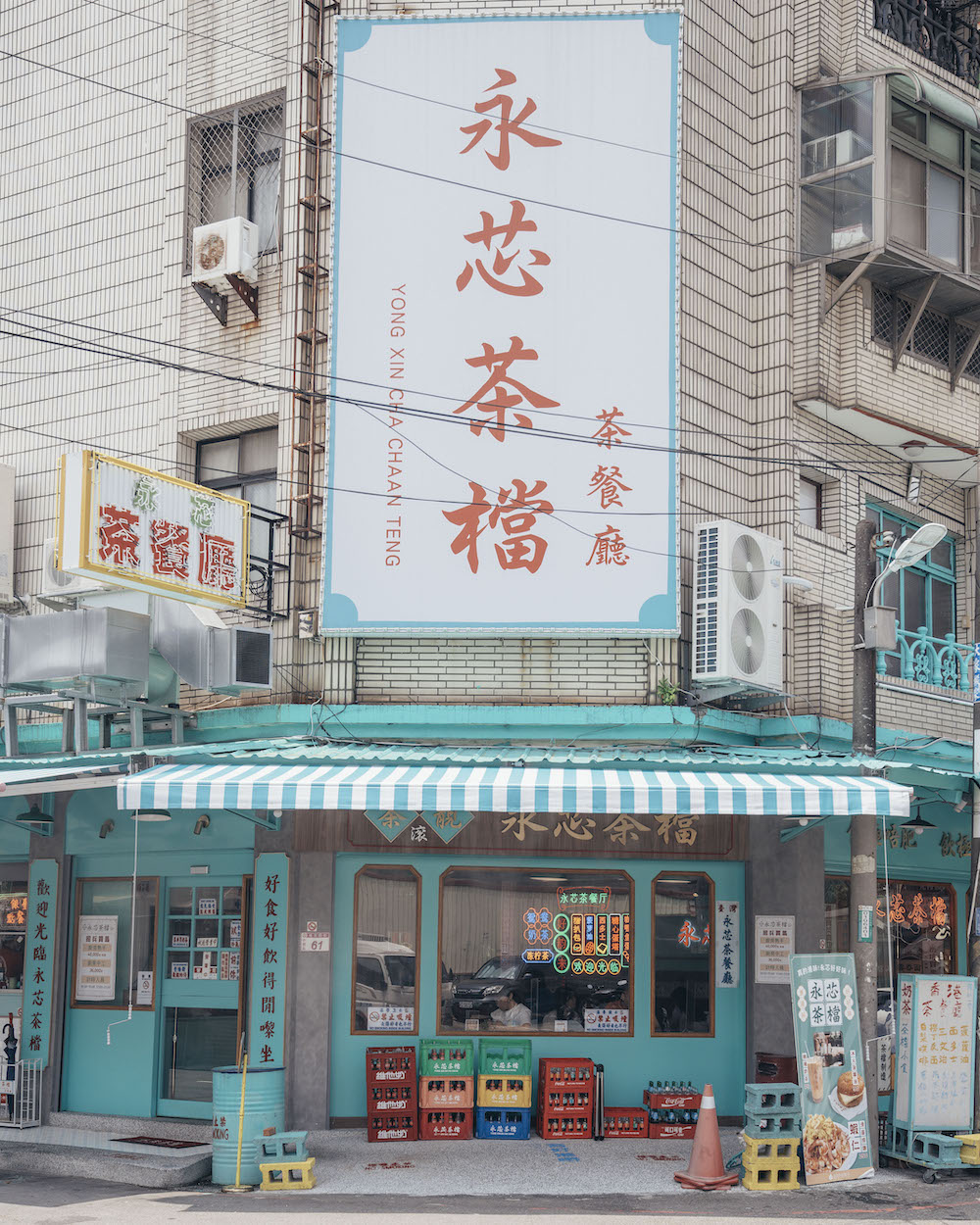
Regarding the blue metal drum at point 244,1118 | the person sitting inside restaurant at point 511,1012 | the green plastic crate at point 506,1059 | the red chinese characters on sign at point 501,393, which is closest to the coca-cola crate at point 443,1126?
the green plastic crate at point 506,1059

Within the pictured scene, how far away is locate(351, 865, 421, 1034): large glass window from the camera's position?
48.5 feet

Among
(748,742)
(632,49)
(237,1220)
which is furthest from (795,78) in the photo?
(237,1220)

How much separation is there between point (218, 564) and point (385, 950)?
4.44 meters

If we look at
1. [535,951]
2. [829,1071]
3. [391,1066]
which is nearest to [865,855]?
[829,1071]

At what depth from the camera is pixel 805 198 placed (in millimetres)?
16750

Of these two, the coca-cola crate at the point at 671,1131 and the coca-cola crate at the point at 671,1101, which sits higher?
the coca-cola crate at the point at 671,1101

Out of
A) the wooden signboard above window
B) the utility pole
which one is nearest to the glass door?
the wooden signboard above window

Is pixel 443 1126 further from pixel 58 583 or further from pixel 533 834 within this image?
pixel 58 583

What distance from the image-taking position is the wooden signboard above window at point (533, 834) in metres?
14.7

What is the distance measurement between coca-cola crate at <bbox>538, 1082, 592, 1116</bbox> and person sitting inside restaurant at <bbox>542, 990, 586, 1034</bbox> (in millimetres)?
730

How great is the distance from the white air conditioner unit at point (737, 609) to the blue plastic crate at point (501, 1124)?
4.80m

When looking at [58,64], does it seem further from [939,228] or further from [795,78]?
[939,228]

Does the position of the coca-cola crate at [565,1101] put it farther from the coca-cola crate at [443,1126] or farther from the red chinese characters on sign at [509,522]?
the red chinese characters on sign at [509,522]

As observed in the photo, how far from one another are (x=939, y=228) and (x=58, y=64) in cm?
1152
